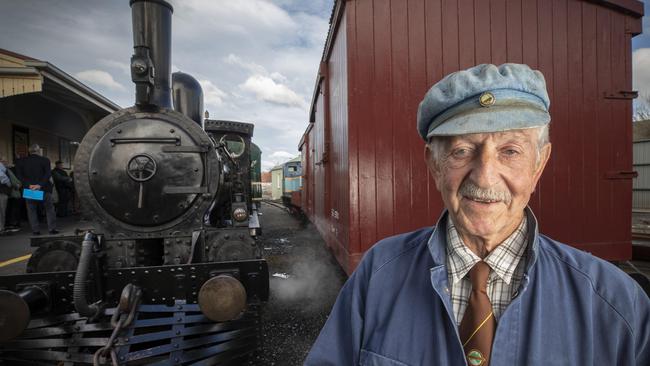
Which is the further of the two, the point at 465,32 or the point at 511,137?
the point at 465,32

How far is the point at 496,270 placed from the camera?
92cm

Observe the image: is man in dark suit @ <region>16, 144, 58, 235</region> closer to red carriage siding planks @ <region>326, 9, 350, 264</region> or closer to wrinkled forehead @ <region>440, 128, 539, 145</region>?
red carriage siding planks @ <region>326, 9, 350, 264</region>

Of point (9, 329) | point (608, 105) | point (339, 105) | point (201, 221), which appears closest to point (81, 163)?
point (201, 221)

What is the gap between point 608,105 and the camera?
3801 mm

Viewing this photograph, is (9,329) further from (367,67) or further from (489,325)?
(367,67)

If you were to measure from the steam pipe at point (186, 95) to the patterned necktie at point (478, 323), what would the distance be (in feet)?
13.6

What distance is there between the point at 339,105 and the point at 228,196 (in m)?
1.76

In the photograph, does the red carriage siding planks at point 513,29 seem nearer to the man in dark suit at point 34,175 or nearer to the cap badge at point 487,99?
the cap badge at point 487,99

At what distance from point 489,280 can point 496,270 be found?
0.04 metres

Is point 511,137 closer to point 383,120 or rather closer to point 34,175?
point 383,120

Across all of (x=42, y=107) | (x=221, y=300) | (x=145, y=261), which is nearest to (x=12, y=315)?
(x=145, y=261)

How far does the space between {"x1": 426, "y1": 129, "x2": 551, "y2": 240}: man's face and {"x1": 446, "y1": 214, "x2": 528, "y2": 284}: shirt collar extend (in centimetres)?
3

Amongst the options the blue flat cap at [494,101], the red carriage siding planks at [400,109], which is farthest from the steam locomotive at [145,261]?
the blue flat cap at [494,101]

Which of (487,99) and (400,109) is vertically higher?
(400,109)
